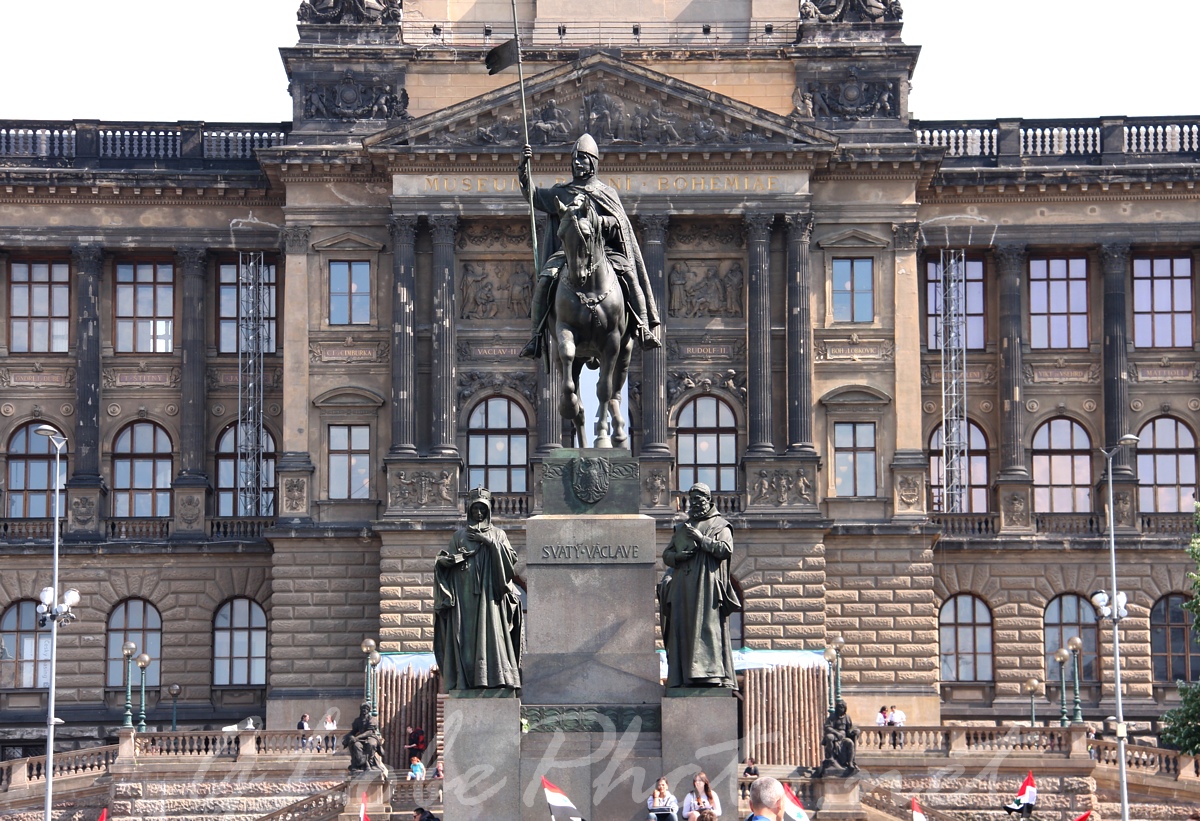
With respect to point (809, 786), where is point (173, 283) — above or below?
above

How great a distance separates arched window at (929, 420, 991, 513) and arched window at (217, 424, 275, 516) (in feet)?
63.1

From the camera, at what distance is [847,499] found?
6381 centimetres

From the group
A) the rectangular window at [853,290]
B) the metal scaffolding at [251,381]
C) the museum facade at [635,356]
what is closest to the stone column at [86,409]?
the museum facade at [635,356]

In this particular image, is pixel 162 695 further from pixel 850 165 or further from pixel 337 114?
pixel 850 165

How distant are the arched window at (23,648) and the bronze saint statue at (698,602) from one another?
43.8 metres

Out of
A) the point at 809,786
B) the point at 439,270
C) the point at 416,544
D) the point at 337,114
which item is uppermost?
the point at 337,114

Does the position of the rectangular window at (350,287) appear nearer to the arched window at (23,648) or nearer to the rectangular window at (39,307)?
the rectangular window at (39,307)

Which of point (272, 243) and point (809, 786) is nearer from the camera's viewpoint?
point (809, 786)

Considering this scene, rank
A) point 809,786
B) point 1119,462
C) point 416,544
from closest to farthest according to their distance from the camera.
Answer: point 809,786 < point 416,544 < point 1119,462

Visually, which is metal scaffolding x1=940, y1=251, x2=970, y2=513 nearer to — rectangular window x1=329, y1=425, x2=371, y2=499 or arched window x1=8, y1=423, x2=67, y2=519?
rectangular window x1=329, y1=425, x2=371, y2=499

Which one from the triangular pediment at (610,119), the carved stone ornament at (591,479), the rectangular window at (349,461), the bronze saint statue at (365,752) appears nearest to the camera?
the carved stone ornament at (591,479)

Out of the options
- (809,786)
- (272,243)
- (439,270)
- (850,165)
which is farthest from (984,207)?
(809,786)

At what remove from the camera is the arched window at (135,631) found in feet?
218

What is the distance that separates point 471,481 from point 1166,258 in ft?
71.2
